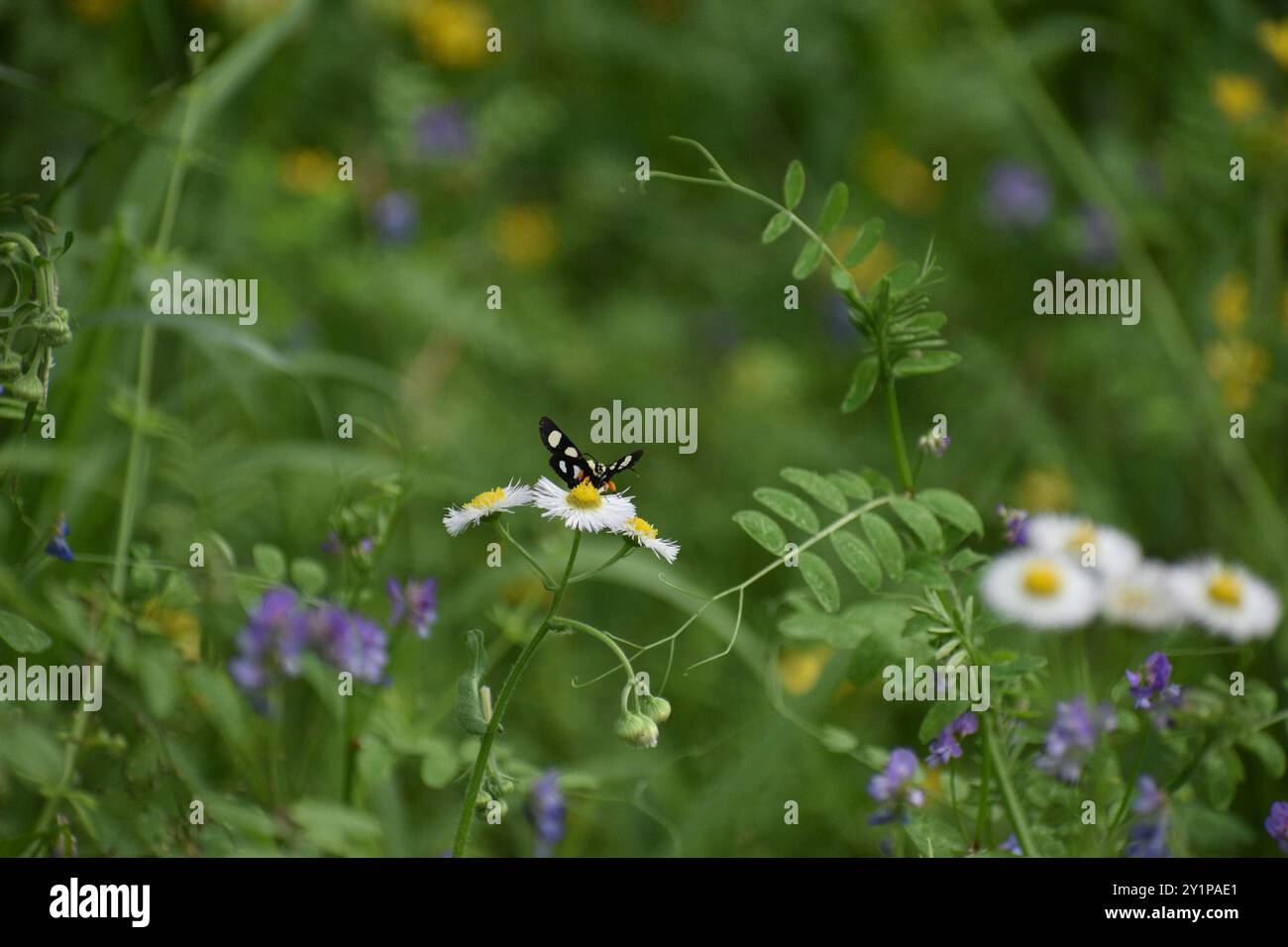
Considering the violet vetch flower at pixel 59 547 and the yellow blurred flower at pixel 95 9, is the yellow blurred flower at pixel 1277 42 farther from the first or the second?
the yellow blurred flower at pixel 95 9

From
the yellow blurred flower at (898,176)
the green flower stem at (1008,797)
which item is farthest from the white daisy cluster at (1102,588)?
the yellow blurred flower at (898,176)

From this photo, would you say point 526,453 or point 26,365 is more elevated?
point 526,453

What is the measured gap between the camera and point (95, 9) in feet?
8.57

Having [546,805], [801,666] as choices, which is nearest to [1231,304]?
[801,666]

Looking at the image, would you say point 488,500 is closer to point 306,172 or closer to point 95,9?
point 306,172

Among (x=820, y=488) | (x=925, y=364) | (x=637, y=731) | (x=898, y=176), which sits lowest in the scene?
(x=637, y=731)

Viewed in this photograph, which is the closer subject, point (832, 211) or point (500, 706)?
point (500, 706)

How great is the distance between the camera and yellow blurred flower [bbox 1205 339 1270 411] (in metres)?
2.35

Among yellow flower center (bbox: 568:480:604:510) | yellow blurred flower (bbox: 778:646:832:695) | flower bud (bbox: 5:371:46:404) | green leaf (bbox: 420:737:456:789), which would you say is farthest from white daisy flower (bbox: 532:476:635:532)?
yellow blurred flower (bbox: 778:646:832:695)

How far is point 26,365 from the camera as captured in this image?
109 cm

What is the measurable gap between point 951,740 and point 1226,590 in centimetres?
38
